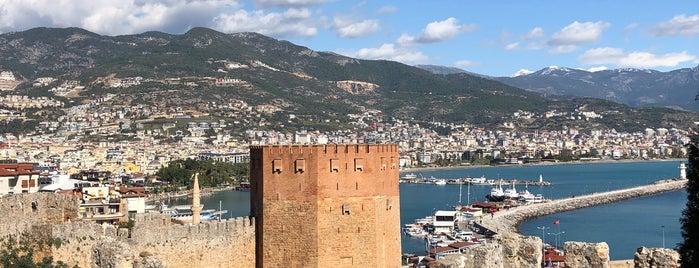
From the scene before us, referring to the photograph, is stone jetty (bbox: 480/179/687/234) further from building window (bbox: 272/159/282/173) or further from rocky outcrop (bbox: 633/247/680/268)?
rocky outcrop (bbox: 633/247/680/268)

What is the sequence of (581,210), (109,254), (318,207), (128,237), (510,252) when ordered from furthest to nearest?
1. (581,210)
2. (318,207)
3. (128,237)
4. (109,254)
5. (510,252)

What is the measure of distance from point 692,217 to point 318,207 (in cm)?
638

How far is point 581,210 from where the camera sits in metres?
87.3

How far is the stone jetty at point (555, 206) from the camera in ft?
223

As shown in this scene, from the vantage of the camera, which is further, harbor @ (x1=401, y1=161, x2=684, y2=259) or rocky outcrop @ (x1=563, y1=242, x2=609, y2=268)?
harbor @ (x1=401, y1=161, x2=684, y2=259)

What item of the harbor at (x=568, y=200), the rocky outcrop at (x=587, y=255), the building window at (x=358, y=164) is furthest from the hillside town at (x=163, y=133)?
the rocky outcrop at (x=587, y=255)

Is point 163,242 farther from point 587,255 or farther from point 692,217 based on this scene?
point 692,217

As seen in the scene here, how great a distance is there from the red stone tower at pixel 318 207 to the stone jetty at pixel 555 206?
149 ft

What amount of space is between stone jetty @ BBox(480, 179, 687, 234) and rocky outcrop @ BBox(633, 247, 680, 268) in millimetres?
49239

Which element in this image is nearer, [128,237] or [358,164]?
[128,237]

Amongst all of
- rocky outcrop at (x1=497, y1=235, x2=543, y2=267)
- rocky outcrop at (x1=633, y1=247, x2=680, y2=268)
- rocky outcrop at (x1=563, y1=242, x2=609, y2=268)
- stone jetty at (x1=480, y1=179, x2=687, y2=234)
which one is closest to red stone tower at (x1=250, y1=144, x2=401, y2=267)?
rocky outcrop at (x1=497, y1=235, x2=543, y2=267)

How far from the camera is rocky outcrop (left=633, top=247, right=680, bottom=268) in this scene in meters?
9.28

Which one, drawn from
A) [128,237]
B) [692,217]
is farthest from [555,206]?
[692,217]

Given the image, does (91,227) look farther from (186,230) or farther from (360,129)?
(360,129)
